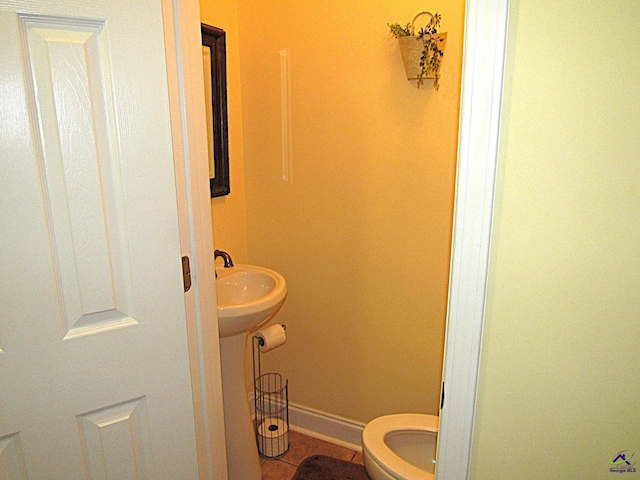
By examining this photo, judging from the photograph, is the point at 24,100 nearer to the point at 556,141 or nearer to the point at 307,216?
the point at 556,141

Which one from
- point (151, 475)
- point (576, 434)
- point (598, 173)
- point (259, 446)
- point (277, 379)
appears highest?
point (598, 173)

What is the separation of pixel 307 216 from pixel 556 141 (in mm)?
1459

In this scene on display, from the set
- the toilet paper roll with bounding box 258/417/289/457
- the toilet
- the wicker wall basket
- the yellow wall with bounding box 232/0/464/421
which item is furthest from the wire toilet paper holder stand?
the wicker wall basket

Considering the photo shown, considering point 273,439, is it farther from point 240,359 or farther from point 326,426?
point 240,359

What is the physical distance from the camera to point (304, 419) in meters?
2.26

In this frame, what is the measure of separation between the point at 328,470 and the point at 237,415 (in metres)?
0.54

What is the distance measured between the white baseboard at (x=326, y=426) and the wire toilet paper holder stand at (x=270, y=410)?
57 millimetres

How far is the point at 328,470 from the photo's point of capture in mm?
1991

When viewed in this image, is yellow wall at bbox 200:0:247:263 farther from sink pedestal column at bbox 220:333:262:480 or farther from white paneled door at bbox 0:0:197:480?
white paneled door at bbox 0:0:197:480

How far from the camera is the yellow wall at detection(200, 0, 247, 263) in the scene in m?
1.93

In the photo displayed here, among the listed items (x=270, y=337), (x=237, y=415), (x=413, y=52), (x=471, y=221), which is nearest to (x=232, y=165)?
(x=270, y=337)

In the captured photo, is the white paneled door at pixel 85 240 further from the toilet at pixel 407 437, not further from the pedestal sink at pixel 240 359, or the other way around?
the toilet at pixel 407 437

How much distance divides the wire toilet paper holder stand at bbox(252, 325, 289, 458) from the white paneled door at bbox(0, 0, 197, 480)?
1.12 m

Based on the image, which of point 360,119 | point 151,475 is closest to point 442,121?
point 360,119
